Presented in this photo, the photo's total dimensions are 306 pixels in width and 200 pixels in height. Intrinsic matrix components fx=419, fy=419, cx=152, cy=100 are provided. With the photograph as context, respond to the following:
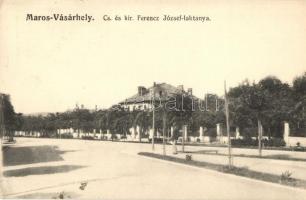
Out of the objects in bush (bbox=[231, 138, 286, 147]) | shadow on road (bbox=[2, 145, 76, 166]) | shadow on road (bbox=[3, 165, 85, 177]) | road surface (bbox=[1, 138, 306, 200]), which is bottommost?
road surface (bbox=[1, 138, 306, 200])

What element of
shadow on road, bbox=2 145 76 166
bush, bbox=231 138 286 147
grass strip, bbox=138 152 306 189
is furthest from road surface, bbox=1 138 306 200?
bush, bbox=231 138 286 147

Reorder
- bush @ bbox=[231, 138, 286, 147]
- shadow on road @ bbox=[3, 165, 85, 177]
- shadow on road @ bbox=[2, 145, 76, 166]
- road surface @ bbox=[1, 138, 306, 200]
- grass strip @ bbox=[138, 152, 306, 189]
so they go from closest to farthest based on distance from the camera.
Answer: road surface @ bbox=[1, 138, 306, 200], grass strip @ bbox=[138, 152, 306, 189], shadow on road @ bbox=[3, 165, 85, 177], shadow on road @ bbox=[2, 145, 76, 166], bush @ bbox=[231, 138, 286, 147]

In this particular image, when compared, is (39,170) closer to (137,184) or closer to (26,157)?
(137,184)

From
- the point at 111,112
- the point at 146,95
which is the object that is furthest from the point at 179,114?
the point at 146,95

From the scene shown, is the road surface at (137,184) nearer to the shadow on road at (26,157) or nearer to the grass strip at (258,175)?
the grass strip at (258,175)

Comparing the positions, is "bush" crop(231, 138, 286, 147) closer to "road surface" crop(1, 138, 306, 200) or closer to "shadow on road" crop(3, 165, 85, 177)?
"road surface" crop(1, 138, 306, 200)

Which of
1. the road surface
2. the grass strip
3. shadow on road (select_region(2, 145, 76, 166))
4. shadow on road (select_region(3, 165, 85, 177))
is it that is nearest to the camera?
the road surface

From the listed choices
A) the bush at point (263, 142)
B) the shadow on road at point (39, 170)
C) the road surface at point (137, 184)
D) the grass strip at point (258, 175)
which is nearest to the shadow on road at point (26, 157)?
the shadow on road at point (39, 170)

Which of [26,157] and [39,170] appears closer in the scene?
[39,170]

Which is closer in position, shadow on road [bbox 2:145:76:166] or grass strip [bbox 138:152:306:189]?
grass strip [bbox 138:152:306:189]

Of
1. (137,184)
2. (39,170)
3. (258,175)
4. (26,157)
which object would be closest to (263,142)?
(26,157)

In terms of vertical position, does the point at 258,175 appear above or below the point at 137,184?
above

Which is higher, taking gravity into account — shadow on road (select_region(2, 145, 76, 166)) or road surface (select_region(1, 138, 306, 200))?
shadow on road (select_region(2, 145, 76, 166))
